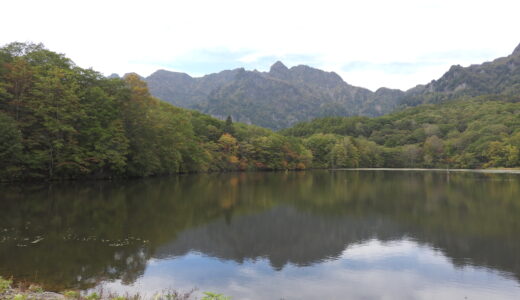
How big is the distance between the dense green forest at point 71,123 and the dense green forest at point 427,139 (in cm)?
8062

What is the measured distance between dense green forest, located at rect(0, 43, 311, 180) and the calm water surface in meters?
14.0

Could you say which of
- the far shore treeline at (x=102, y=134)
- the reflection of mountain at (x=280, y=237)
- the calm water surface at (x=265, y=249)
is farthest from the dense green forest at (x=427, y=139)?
the reflection of mountain at (x=280, y=237)

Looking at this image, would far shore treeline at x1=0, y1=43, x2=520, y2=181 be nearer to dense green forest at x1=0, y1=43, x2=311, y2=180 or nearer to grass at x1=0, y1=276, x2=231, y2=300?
dense green forest at x1=0, y1=43, x2=311, y2=180

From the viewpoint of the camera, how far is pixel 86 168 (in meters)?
42.0

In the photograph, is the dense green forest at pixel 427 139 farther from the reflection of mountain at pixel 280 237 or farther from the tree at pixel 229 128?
the reflection of mountain at pixel 280 237

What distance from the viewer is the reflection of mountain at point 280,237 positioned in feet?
45.8

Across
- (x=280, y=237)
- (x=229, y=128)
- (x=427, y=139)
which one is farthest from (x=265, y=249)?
(x=427, y=139)

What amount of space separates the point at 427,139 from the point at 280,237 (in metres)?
135

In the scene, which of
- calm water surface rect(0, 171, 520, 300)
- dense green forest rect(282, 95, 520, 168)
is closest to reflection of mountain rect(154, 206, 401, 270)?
calm water surface rect(0, 171, 520, 300)

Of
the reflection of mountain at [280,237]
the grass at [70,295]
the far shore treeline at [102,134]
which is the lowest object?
the reflection of mountain at [280,237]

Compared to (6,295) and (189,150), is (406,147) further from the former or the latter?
(6,295)

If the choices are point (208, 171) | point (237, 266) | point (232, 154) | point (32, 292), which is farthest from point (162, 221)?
point (232, 154)

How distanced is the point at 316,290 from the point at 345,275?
1858 mm

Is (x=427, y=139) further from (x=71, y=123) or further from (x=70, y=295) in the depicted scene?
(x=70, y=295)
